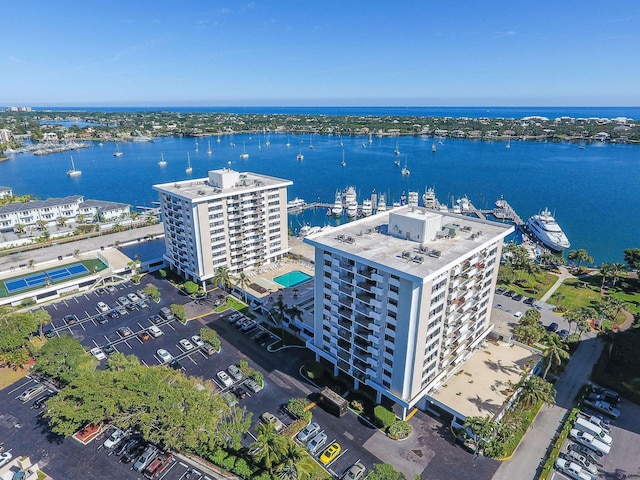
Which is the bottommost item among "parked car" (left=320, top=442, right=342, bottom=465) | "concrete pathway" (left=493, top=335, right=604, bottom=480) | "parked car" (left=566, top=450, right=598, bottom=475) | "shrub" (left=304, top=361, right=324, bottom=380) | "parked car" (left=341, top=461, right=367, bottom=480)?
"concrete pathway" (left=493, top=335, right=604, bottom=480)

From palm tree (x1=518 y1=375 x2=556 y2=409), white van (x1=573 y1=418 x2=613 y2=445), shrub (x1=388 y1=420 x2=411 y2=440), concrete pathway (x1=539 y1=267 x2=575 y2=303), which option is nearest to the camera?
white van (x1=573 y1=418 x2=613 y2=445)

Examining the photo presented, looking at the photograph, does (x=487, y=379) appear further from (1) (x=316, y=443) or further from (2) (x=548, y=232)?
(2) (x=548, y=232)

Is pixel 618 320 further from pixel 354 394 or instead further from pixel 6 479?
pixel 6 479

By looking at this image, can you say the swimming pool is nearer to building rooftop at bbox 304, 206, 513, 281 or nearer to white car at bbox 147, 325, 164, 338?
white car at bbox 147, 325, 164, 338

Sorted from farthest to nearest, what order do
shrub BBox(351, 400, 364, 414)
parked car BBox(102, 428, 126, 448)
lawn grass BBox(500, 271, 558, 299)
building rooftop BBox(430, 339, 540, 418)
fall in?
lawn grass BBox(500, 271, 558, 299) → shrub BBox(351, 400, 364, 414) → building rooftop BBox(430, 339, 540, 418) → parked car BBox(102, 428, 126, 448)

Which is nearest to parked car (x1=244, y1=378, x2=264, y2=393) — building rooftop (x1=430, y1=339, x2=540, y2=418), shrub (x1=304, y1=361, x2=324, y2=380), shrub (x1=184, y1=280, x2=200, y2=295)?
shrub (x1=304, y1=361, x2=324, y2=380)

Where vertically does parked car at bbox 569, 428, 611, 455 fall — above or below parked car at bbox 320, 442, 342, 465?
above

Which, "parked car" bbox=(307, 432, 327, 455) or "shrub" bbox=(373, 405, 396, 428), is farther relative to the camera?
"shrub" bbox=(373, 405, 396, 428)

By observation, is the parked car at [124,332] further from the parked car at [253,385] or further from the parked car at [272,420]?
the parked car at [272,420]
